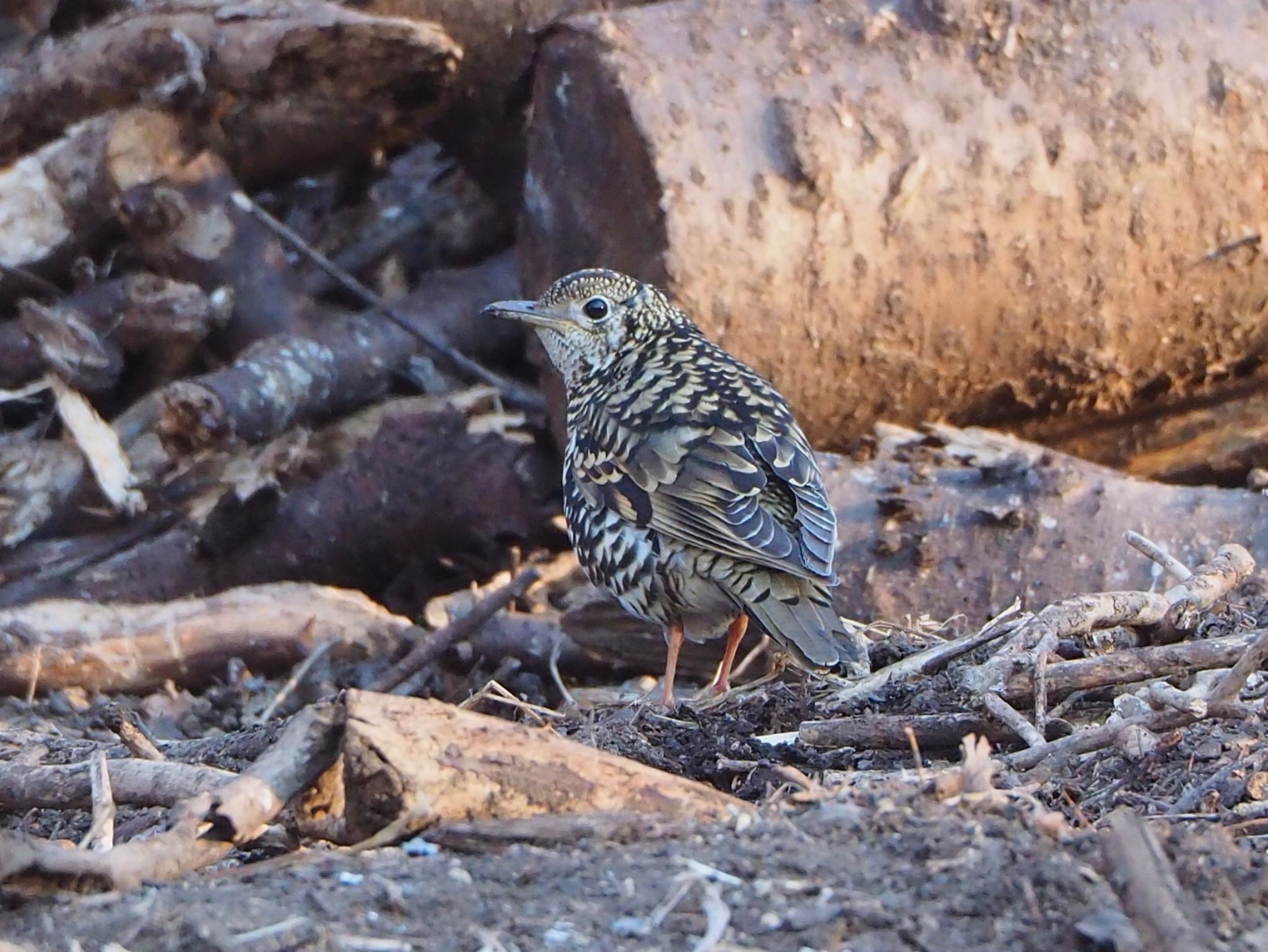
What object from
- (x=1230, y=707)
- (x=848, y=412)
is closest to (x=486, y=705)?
(x=848, y=412)

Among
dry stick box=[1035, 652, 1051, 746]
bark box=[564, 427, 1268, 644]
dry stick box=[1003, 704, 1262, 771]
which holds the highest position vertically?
dry stick box=[1003, 704, 1262, 771]

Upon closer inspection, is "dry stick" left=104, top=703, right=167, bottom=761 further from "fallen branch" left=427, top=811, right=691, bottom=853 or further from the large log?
the large log

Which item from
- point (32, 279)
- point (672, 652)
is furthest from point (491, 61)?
point (672, 652)

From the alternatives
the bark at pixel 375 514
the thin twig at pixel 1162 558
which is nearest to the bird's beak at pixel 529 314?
the bark at pixel 375 514

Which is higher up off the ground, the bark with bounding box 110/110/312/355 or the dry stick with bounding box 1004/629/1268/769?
the dry stick with bounding box 1004/629/1268/769

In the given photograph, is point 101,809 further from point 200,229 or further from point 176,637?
point 200,229

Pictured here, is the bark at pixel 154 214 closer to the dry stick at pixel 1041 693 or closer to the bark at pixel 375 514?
the bark at pixel 375 514

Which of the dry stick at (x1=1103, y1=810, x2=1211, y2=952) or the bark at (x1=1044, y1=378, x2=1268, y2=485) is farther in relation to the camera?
the bark at (x1=1044, y1=378, x2=1268, y2=485)

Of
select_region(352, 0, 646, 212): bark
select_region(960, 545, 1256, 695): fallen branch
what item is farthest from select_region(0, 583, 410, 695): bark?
select_region(960, 545, 1256, 695): fallen branch
